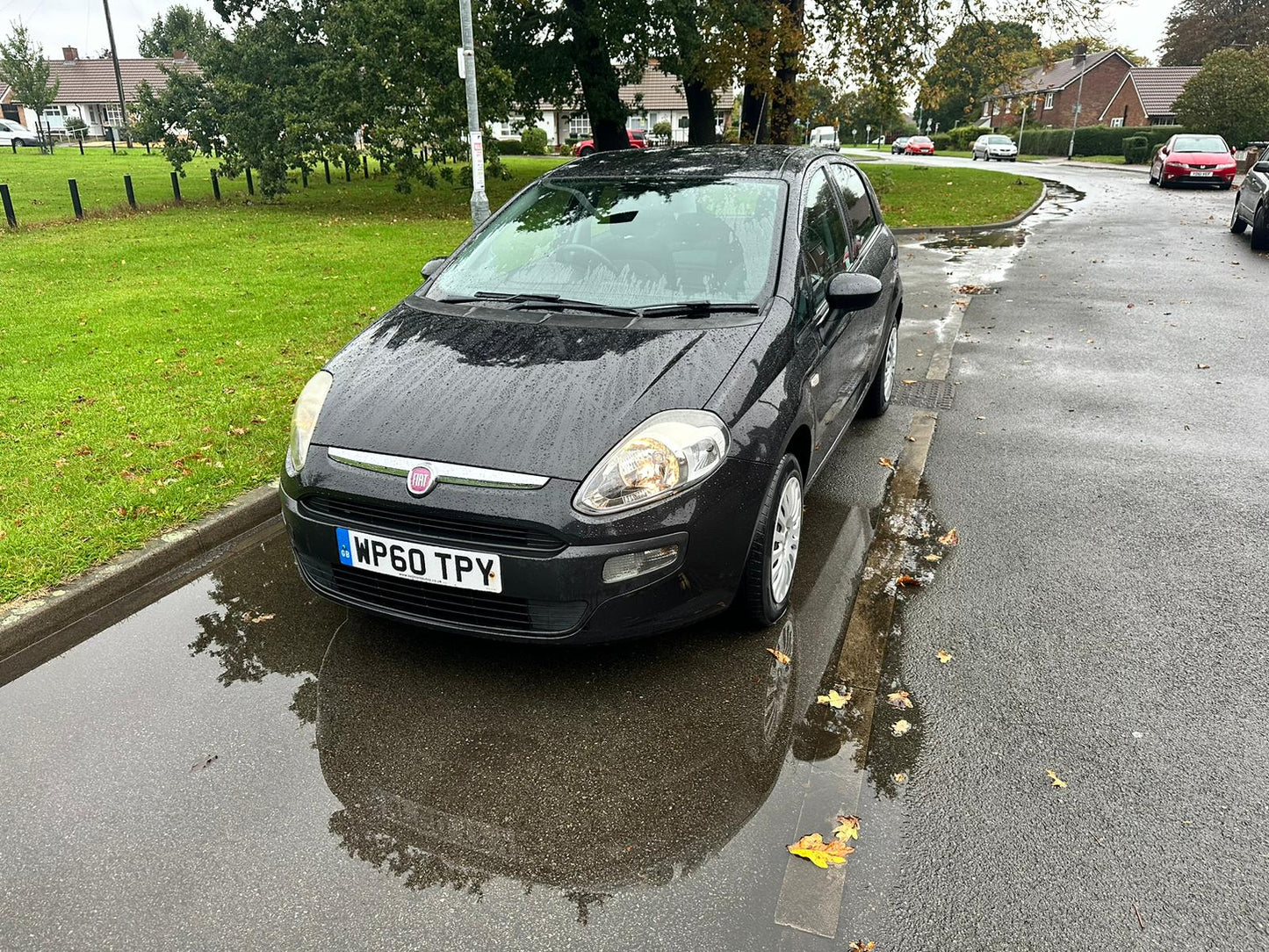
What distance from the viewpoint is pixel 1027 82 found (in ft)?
258

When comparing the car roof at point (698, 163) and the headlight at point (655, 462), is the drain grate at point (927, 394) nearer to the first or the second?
the car roof at point (698, 163)

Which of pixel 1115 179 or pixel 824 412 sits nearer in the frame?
pixel 824 412

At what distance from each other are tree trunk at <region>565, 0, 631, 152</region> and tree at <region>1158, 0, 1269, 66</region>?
57.0m

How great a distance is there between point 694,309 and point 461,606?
1.54 meters

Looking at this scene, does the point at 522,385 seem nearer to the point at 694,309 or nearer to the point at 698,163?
the point at 694,309

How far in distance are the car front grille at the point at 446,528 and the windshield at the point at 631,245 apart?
133cm

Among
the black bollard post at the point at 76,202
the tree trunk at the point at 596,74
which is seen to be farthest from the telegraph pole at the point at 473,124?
the tree trunk at the point at 596,74

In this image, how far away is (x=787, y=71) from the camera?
20828 millimetres

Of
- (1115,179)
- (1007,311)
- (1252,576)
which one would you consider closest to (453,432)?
(1252,576)

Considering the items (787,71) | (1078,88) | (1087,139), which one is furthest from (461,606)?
(1078,88)

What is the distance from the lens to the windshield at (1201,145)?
85.6ft

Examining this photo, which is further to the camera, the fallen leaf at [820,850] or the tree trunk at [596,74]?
the tree trunk at [596,74]

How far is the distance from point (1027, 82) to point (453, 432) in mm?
91328

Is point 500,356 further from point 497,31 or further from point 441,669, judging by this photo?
point 497,31
